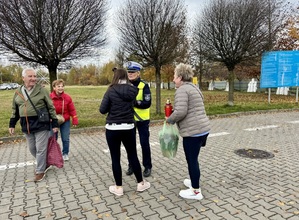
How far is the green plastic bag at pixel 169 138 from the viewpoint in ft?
12.1

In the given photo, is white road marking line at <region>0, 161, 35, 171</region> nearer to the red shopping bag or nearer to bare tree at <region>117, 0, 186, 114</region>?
the red shopping bag

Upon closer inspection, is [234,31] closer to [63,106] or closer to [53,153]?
[63,106]

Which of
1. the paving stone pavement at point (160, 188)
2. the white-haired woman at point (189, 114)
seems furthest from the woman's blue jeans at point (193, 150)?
the paving stone pavement at point (160, 188)

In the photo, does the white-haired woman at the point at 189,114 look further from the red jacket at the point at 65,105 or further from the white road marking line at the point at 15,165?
the white road marking line at the point at 15,165

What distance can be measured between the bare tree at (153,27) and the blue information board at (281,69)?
5859 millimetres

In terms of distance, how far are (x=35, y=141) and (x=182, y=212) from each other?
267cm

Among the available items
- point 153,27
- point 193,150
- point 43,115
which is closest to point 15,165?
point 43,115

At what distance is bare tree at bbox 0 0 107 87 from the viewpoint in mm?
7133

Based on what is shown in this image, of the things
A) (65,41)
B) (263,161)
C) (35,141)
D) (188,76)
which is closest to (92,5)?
(65,41)

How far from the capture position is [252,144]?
639cm

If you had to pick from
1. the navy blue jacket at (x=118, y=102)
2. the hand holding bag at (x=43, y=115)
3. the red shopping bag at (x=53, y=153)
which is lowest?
the red shopping bag at (x=53, y=153)

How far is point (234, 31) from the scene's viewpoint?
39.4 ft

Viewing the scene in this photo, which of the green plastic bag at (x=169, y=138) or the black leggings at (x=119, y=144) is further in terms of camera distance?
the green plastic bag at (x=169, y=138)

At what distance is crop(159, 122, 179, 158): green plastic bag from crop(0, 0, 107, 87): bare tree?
5658 mm
